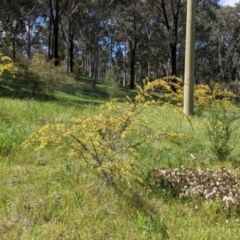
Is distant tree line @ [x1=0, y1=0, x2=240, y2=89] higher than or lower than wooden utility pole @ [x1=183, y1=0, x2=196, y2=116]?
higher

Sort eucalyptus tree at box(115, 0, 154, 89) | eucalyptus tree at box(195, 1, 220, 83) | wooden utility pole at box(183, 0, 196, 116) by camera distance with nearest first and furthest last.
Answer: wooden utility pole at box(183, 0, 196, 116) < eucalyptus tree at box(115, 0, 154, 89) < eucalyptus tree at box(195, 1, 220, 83)

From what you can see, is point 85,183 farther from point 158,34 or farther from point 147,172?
point 158,34

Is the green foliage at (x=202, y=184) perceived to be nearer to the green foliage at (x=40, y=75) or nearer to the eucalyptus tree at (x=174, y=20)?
the green foliage at (x=40, y=75)

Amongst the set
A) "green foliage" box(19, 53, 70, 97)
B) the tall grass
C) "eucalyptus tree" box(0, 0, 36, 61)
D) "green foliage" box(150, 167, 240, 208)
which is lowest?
the tall grass

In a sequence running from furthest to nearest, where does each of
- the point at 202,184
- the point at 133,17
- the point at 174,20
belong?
the point at 133,17, the point at 174,20, the point at 202,184

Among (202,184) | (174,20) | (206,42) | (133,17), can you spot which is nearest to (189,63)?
(202,184)

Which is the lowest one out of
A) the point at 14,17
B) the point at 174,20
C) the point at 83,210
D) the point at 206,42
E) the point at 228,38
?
the point at 83,210

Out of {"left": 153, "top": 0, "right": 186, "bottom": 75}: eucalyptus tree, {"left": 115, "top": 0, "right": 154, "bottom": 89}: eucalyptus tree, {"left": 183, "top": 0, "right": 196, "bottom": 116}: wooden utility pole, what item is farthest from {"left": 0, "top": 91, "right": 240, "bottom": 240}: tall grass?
{"left": 115, "top": 0, "right": 154, "bottom": 89}: eucalyptus tree

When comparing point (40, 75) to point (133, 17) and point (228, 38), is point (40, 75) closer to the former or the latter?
point (133, 17)

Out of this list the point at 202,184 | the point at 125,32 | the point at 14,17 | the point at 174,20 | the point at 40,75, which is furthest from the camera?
the point at 125,32

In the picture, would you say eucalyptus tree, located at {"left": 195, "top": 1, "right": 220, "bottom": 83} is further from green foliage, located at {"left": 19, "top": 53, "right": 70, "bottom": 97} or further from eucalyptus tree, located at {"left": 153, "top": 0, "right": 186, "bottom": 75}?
green foliage, located at {"left": 19, "top": 53, "right": 70, "bottom": 97}

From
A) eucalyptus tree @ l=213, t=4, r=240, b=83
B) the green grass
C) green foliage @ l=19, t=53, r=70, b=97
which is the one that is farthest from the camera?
eucalyptus tree @ l=213, t=4, r=240, b=83

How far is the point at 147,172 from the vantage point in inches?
141

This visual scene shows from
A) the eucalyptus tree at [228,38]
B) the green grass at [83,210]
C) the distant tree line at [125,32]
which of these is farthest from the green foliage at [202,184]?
the eucalyptus tree at [228,38]
